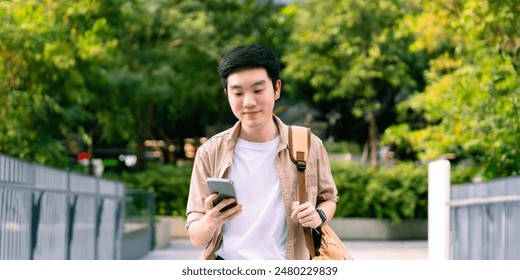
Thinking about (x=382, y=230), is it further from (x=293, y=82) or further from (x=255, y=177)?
(x=255, y=177)

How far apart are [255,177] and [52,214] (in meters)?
6.51

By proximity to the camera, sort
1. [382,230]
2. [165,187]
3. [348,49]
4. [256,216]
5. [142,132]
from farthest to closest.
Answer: [142,132]
[165,187]
[348,49]
[382,230]
[256,216]

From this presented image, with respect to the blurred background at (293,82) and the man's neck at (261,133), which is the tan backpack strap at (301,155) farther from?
the blurred background at (293,82)

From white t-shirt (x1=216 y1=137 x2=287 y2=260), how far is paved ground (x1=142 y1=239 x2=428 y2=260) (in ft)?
51.0

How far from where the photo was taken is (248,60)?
3346mm

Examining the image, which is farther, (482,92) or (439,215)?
(482,92)

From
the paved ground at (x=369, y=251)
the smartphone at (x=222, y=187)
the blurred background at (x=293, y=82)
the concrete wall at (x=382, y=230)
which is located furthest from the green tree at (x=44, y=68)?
the smartphone at (x=222, y=187)

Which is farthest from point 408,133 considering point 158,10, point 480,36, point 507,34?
point 158,10

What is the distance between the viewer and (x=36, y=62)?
17.2 meters

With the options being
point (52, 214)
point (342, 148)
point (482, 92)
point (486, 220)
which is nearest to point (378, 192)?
point (342, 148)

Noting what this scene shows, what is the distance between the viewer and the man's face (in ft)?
10.9

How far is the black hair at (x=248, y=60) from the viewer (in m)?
3.35

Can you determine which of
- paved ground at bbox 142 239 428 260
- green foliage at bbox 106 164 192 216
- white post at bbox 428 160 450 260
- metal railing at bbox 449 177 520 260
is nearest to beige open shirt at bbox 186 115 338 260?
metal railing at bbox 449 177 520 260

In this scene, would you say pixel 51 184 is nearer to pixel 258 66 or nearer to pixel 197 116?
pixel 258 66
